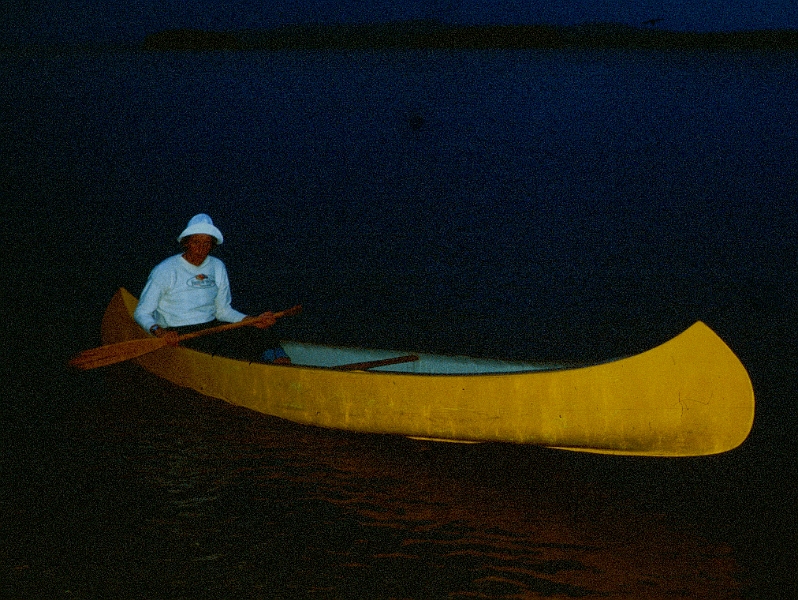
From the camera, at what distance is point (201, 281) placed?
573cm

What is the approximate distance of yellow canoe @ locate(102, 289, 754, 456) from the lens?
12.3 feet

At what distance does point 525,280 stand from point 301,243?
489cm

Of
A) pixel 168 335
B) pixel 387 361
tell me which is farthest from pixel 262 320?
pixel 387 361

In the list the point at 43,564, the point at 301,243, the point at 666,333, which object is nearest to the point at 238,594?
the point at 43,564

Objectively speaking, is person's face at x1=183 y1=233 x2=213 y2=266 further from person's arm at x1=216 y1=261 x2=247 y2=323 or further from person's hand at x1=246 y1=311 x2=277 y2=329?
person's hand at x1=246 y1=311 x2=277 y2=329

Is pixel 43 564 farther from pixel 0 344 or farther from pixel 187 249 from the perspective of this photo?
pixel 0 344

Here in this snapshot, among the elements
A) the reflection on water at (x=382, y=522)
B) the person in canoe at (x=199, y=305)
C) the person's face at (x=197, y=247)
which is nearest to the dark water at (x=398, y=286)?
the reflection on water at (x=382, y=522)

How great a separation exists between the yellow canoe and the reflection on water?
0.33 meters

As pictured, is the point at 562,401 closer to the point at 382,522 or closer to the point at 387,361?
the point at 382,522

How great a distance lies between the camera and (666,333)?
9.88 metres

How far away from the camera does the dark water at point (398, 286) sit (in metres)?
3.49

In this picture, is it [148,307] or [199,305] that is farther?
[199,305]

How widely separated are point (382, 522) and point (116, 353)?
3.05 meters

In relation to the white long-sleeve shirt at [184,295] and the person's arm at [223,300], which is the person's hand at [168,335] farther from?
the person's arm at [223,300]
